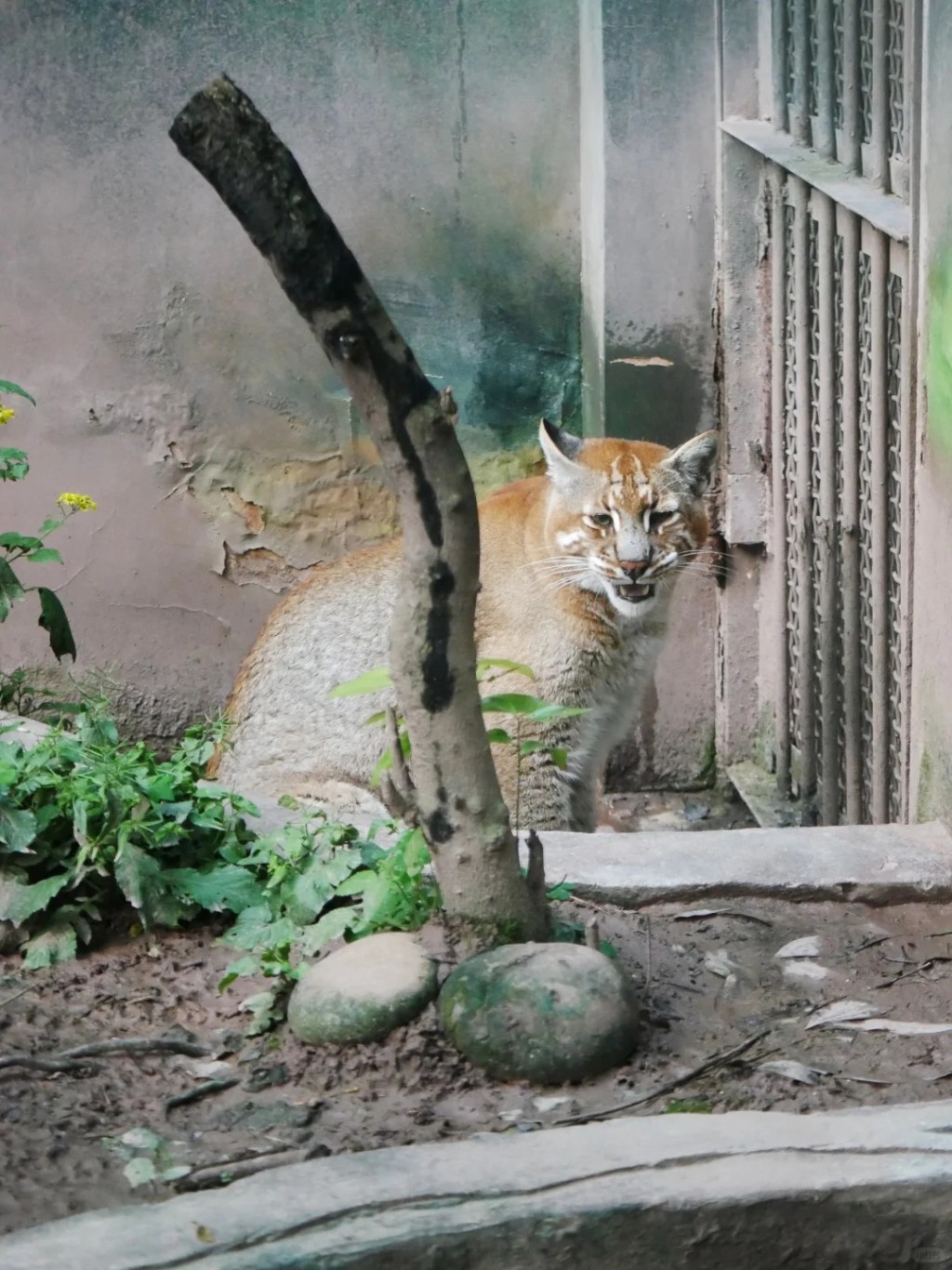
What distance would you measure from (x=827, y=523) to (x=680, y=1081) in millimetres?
3126

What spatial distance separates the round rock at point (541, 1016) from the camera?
3373 mm

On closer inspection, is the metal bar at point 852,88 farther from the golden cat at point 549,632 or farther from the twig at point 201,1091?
the twig at point 201,1091

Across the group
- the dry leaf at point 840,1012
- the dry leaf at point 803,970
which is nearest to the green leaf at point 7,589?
A: the dry leaf at point 803,970

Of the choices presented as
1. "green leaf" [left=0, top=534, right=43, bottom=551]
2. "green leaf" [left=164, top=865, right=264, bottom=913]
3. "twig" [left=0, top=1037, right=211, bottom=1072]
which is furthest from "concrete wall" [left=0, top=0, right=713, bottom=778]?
"twig" [left=0, top=1037, right=211, bottom=1072]

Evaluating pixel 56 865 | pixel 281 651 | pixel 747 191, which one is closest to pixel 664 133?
pixel 747 191

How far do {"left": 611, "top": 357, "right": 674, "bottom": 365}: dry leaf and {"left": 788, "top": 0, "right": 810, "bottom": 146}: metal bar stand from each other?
3.59 feet

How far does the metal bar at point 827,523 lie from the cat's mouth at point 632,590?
742 mm

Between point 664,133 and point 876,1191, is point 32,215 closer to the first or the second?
point 664,133

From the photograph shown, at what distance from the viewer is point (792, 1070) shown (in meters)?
3.41

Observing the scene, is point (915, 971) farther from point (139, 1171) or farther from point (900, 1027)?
point (139, 1171)

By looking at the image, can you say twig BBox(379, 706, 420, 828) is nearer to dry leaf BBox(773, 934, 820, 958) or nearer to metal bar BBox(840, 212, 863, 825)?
dry leaf BBox(773, 934, 820, 958)

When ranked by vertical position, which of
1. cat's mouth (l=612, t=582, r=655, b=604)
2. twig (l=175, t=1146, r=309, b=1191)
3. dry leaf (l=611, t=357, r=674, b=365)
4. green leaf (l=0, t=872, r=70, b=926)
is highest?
dry leaf (l=611, t=357, r=674, b=365)

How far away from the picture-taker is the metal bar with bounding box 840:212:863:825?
222 inches

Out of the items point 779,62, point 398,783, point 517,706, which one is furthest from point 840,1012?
point 779,62
